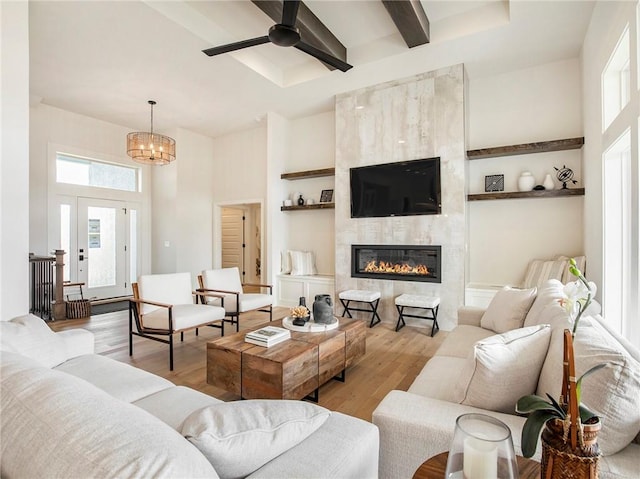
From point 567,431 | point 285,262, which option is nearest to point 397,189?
point 285,262

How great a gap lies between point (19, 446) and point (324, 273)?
212 inches

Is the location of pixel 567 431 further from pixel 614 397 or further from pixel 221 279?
pixel 221 279

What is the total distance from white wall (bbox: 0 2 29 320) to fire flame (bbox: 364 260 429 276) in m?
3.98

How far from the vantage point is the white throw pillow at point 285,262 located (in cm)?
612

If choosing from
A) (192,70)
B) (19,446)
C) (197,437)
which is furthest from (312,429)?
(192,70)

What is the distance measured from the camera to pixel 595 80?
3293mm

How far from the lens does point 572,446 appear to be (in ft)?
A: 2.43

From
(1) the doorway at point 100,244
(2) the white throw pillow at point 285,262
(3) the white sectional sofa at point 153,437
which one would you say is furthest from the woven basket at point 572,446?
(1) the doorway at point 100,244

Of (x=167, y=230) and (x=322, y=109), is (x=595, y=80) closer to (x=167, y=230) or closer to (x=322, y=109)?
(x=322, y=109)

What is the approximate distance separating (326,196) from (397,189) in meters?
1.50

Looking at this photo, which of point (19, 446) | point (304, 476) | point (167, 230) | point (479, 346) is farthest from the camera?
point (167, 230)

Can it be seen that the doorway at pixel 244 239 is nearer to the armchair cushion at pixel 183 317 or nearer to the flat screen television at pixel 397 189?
the flat screen television at pixel 397 189

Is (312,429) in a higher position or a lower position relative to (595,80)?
lower

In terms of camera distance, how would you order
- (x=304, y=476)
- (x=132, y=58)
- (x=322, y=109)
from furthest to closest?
1. (x=322, y=109)
2. (x=132, y=58)
3. (x=304, y=476)
